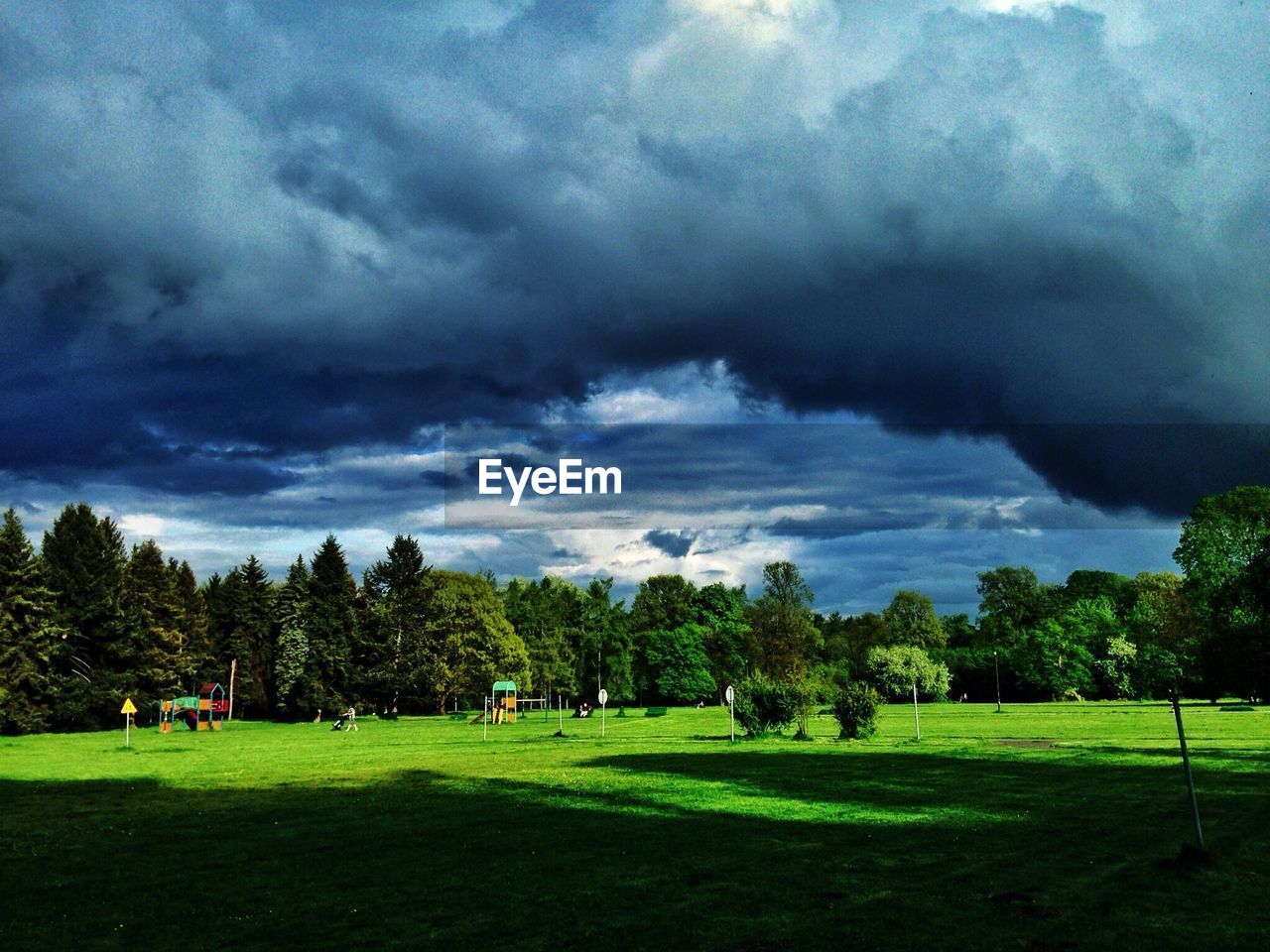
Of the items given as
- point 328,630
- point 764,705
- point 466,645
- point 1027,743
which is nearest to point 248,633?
point 328,630

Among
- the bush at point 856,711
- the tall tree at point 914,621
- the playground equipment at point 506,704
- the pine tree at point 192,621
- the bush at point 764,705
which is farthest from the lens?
the tall tree at point 914,621

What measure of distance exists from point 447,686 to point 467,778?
63755mm

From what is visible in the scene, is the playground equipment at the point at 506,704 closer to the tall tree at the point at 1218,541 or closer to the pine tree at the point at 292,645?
the pine tree at the point at 292,645

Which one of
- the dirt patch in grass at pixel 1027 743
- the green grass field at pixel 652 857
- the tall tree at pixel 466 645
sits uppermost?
the tall tree at pixel 466 645

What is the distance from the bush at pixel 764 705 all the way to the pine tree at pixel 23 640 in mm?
53810

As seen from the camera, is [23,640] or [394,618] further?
[394,618]

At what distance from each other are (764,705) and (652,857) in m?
31.0

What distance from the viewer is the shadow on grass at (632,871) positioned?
11.2 meters

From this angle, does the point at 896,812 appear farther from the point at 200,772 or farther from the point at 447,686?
the point at 447,686

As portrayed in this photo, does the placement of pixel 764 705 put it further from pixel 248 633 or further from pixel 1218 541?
pixel 248 633

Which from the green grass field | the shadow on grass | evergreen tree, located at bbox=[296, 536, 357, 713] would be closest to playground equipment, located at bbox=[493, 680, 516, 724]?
evergreen tree, located at bbox=[296, 536, 357, 713]

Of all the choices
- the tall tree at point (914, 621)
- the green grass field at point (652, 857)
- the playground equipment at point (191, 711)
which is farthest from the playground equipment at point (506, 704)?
the tall tree at point (914, 621)

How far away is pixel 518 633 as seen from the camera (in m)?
115

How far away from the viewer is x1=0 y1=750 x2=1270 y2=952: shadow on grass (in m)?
11.2
